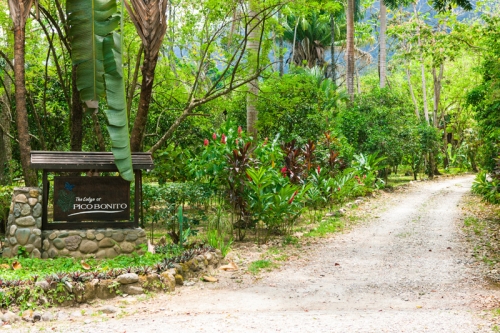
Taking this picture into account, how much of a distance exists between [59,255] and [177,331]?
3988 millimetres

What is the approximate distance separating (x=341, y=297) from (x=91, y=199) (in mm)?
4532

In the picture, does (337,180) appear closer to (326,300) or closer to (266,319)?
(326,300)

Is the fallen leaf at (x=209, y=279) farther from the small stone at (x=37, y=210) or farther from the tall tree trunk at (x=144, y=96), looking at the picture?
the tall tree trunk at (x=144, y=96)

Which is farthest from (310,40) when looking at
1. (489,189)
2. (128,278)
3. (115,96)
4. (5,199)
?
(128,278)

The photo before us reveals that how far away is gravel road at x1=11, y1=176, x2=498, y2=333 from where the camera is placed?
573 cm

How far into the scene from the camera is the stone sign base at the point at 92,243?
8758 millimetres

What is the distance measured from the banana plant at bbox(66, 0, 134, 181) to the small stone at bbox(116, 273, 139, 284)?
1.80m

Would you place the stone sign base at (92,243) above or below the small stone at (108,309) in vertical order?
above

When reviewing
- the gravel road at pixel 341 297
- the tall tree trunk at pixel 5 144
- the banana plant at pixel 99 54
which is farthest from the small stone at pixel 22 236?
the tall tree trunk at pixel 5 144

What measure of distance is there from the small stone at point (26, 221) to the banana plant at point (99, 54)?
2317mm

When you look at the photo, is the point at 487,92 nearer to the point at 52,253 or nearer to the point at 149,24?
the point at 149,24

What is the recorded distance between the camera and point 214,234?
30.2ft

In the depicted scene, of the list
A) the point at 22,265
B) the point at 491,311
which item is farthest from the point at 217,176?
the point at 491,311

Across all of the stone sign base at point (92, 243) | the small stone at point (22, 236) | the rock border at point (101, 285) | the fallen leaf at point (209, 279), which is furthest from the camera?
the stone sign base at point (92, 243)
